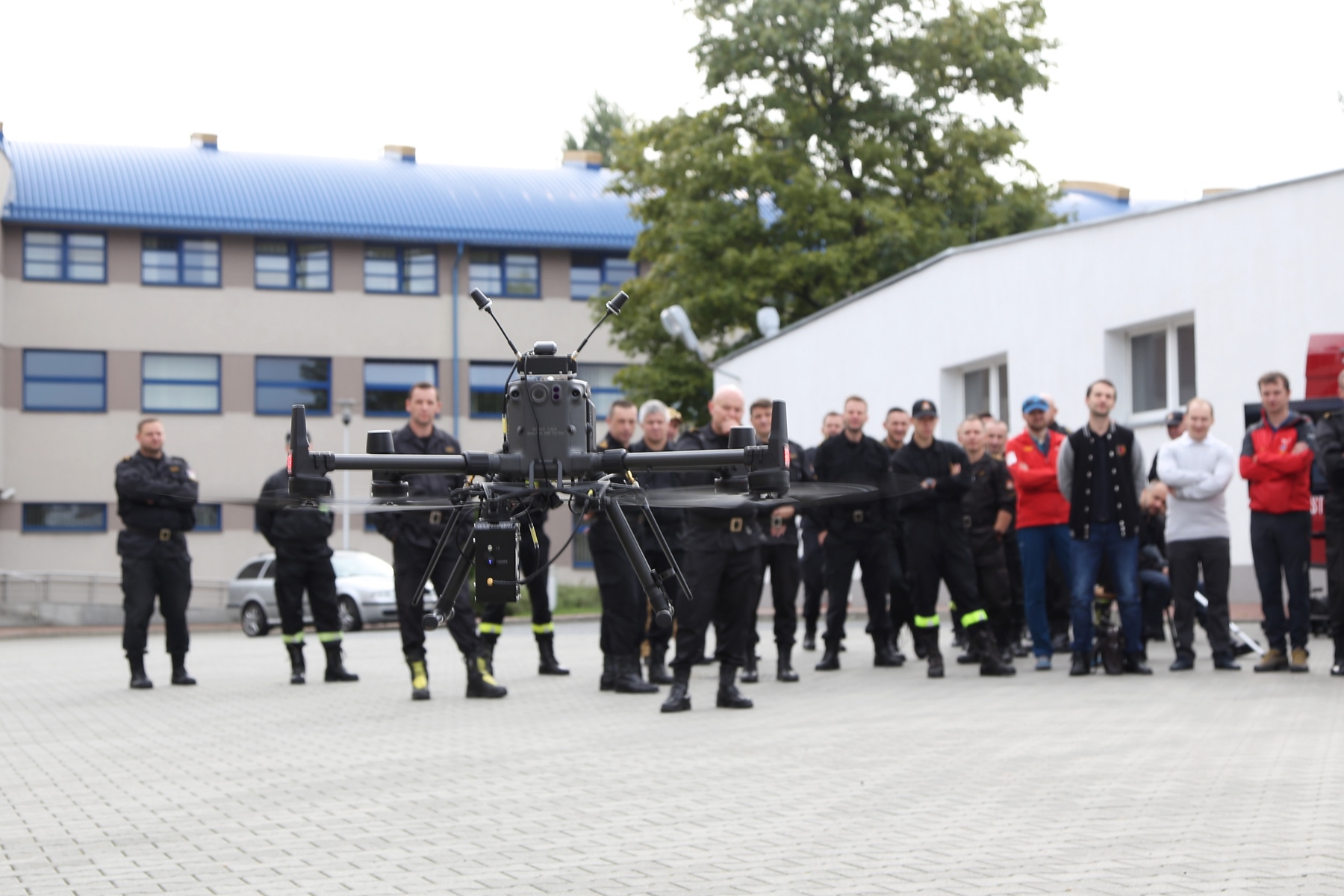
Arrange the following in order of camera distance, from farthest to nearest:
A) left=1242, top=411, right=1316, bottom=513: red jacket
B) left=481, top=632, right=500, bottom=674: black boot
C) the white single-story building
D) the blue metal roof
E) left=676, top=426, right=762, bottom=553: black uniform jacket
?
the blue metal roof → the white single-story building → left=481, top=632, right=500, bottom=674: black boot → left=1242, top=411, right=1316, bottom=513: red jacket → left=676, top=426, right=762, bottom=553: black uniform jacket

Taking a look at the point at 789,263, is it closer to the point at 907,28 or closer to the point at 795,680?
the point at 907,28

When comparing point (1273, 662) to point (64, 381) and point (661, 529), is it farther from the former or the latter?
point (64, 381)

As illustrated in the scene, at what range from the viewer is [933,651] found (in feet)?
43.3

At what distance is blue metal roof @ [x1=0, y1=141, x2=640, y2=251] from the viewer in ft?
144

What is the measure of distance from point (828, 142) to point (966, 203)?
340cm

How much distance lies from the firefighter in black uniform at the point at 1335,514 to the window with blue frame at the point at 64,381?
37.7m

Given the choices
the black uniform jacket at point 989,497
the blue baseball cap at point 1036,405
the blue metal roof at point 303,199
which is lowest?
the black uniform jacket at point 989,497

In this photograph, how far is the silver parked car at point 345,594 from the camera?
94.4 feet

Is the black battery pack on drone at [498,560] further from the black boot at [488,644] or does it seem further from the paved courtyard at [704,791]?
the black boot at [488,644]

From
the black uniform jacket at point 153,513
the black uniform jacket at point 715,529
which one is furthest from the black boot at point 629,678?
the black uniform jacket at point 153,513

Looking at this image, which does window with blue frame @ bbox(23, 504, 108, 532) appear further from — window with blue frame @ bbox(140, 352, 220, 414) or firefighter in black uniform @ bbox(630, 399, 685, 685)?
firefighter in black uniform @ bbox(630, 399, 685, 685)

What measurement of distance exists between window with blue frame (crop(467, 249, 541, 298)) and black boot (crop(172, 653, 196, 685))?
1299 inches

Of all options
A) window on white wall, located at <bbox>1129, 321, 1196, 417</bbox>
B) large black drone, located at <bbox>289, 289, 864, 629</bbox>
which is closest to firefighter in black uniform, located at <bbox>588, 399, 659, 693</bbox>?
large black drone, located at <bbox>289, 289, 864, 629</bbox>

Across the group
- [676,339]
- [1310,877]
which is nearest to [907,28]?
[676,339]
